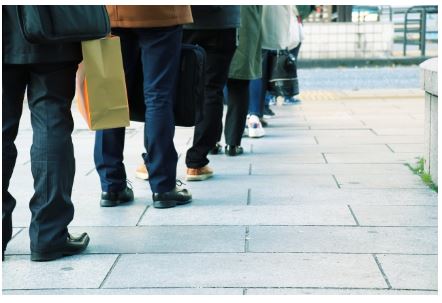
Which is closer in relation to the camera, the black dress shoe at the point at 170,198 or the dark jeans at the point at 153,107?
the dark jeans at the point at 153,107

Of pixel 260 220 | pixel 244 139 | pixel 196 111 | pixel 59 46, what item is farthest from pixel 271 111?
pixel 59 46

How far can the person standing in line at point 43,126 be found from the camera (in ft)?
11.9

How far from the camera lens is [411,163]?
6.22 meters

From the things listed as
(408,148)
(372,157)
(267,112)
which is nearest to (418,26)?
(267,112)

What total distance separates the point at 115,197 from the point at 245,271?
5.12ft

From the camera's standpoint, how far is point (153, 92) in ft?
15.4

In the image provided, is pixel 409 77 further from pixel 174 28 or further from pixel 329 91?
pixel 174 28

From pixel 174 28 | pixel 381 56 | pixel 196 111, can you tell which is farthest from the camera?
pixel 381 56

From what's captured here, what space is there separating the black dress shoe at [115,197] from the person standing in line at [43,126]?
1055mm

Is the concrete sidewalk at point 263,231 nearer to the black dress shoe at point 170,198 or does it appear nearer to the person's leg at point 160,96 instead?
the black dress shoe at point 170,198

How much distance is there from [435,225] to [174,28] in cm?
165

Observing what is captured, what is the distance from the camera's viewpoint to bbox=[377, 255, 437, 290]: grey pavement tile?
3.36 meters

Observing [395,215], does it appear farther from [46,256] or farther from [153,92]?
[46,256]

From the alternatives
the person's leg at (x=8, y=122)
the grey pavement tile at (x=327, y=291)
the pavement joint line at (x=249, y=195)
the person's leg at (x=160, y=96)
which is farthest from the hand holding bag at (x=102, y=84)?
the pavement joint line at (x=249, y=195)
